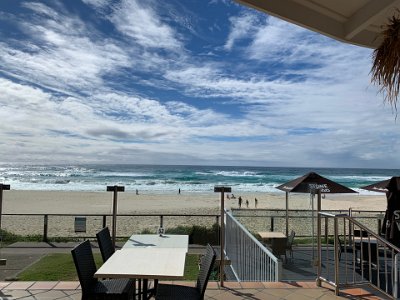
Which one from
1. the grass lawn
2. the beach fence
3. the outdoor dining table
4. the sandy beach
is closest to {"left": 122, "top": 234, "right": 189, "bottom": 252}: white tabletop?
the outdoor dining table

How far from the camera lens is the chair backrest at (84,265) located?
2.65 m

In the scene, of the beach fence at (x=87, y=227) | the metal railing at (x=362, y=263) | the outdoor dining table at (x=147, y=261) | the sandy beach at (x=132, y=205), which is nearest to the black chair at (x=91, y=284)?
the outdoor dining table at (x=147, y=261)

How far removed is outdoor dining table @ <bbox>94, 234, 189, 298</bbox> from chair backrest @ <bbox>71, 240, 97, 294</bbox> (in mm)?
Answer: 140

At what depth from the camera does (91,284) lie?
288 centimetres

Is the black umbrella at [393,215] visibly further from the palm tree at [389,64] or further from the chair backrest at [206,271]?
the chair backrest at [206,271]

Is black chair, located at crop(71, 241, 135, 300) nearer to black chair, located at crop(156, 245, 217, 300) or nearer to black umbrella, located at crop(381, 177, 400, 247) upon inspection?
black chair, located at crop(156, 245, 217, 300)

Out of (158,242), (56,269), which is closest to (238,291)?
(158,242)

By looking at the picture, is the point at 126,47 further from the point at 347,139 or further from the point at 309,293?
the point at 347,139

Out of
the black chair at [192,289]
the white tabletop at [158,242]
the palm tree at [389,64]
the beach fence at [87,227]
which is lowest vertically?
the beach fence at [87,227]

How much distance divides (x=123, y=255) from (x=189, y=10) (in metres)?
7.65

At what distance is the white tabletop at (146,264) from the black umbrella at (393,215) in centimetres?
225

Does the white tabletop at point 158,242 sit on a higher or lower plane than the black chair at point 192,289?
higher

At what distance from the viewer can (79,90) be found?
76.3 ft

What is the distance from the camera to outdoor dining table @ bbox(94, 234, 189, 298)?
2561 mm
